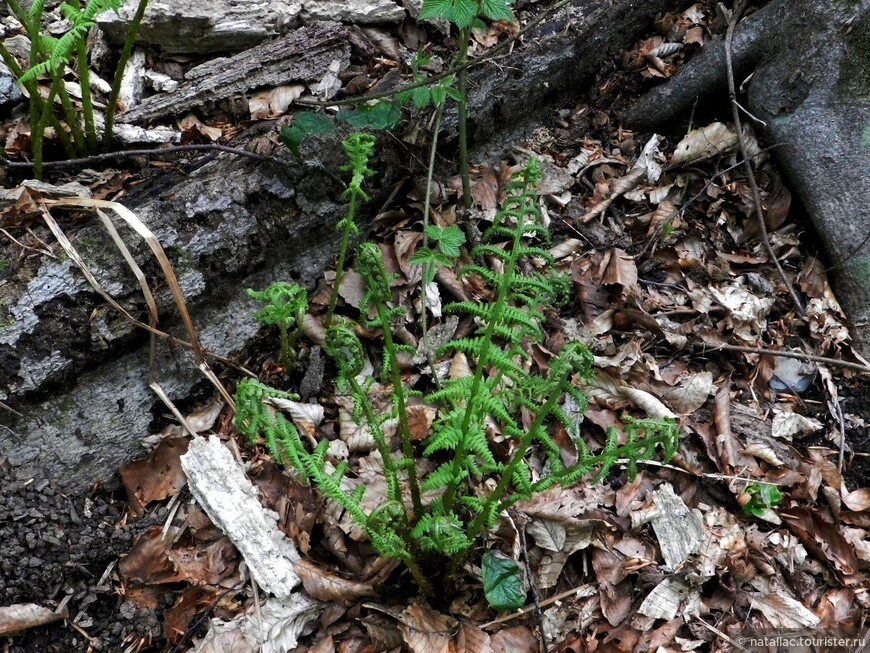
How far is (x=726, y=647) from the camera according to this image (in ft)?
7.00

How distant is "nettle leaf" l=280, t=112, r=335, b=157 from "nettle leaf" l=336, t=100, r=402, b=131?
0.12 meters

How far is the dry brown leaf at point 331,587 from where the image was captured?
2.12 m

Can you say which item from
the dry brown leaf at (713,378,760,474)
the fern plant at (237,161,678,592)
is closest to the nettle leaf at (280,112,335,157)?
the fern plant at (237,161,678,592)

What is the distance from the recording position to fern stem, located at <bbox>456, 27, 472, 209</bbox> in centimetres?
247

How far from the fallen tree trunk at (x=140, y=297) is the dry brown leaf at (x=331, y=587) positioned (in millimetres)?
895

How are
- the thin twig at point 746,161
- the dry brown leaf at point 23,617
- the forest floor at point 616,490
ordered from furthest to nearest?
the thin twig at point 746,161
the forest floor at point 616,490
the dry brown leaf at point 23,617

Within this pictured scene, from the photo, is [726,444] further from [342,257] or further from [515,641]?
[342,257]

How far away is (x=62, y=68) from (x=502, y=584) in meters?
2.36

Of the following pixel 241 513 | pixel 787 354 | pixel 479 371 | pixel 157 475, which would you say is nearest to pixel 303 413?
pixel 241 513

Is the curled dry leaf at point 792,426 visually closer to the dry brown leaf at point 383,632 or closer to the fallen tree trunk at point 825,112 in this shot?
the fallen tree trunk at point 825,112

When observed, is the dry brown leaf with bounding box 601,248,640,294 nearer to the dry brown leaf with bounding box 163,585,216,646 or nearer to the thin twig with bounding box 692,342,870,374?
the thin twig with bounding box 692,342,870,374

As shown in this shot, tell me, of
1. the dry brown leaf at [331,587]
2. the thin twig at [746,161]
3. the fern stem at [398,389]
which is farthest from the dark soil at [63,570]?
the thin twig at [746,161]

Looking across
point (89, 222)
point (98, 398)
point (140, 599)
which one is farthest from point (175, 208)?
point (140, 599)

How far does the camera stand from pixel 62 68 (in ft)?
7.36
